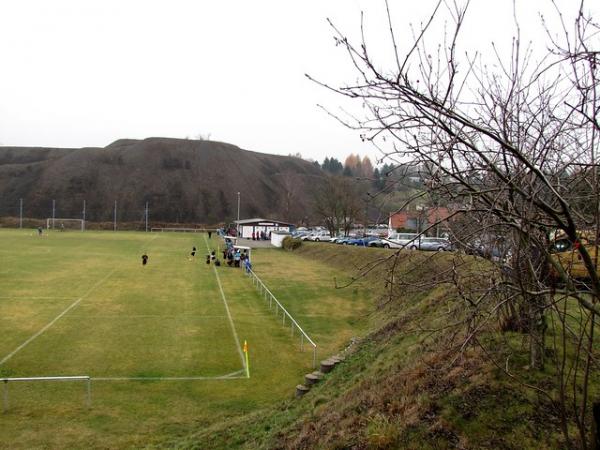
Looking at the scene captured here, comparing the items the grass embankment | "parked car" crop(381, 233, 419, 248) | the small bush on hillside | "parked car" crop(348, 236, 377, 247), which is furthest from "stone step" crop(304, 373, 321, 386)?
the small bush on hillside

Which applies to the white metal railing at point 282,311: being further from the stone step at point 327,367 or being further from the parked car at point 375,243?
the parked car at point 375,243

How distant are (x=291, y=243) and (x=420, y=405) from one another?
1949 inches

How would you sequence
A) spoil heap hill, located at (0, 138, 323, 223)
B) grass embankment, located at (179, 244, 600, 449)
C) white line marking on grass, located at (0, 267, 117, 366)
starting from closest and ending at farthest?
1. grass embankment, located at (179, 244, 600, 449)
2. white line marking on grass, located at (0, 267, 117, 366)
3. spoil heap hill, located at (0, 138, 323, 223)

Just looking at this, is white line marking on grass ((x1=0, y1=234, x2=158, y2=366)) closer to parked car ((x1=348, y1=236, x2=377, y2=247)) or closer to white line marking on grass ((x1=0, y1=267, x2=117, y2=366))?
white line marking on grass ((x1=0, y1=267, x2=117, y2=366))

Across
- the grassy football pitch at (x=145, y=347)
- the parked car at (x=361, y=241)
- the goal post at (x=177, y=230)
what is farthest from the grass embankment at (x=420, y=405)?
the goal post at (x=177, y=230)

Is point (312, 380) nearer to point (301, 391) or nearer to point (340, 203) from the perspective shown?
point (301, 391)

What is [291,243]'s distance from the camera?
57.1 meters

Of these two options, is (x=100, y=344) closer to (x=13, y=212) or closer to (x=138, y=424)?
(x=138, y=424)

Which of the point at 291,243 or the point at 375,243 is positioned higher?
the point at 375,243

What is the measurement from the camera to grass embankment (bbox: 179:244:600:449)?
643cm

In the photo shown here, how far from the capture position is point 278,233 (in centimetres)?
6347

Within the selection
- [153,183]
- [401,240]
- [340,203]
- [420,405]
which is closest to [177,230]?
[153,183]

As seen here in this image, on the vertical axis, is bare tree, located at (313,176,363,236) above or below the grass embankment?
above

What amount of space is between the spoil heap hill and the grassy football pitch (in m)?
82.1
